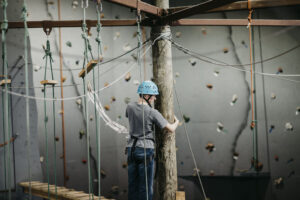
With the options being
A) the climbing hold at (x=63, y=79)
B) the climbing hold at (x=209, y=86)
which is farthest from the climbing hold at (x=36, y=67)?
the climbing hold at (x=209, y=86)

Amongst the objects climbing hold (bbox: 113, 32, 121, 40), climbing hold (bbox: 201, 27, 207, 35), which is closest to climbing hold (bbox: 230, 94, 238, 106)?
climbing hold (bbox: 201, 27, 207, 35)

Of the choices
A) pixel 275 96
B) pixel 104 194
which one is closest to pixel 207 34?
pixel 275 96

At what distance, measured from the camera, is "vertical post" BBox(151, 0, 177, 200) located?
2.98m

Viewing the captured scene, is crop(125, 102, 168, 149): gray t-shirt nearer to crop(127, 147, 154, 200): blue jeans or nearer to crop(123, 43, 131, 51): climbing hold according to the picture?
crop(127, 147, 154, 200): blue jeans

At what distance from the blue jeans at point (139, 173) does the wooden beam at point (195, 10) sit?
1.29m

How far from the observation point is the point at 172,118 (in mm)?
3014

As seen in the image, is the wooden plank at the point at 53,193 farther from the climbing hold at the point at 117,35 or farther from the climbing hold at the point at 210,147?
the climbing hold at the point at 117,35

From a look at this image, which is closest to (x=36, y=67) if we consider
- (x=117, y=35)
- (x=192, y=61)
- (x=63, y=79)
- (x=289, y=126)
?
(x=63, y=79)

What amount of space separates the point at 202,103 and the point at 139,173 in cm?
213

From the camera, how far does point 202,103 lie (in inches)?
184

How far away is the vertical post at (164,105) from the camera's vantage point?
2.98 metres

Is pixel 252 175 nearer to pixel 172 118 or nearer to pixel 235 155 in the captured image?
pixel 235 155

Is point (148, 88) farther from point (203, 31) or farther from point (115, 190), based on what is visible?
point (115, 190)

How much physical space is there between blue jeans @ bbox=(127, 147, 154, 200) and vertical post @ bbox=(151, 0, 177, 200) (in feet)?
0.63
